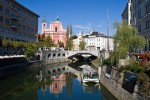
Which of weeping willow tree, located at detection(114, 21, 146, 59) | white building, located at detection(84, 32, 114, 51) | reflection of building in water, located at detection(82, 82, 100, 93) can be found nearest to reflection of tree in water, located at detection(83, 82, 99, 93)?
reflection of building in water, located at detection(82, 82, 100, 93)

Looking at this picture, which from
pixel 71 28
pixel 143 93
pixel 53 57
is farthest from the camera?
pixel 71 28

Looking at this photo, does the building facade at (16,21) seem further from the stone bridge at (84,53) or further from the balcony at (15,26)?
the stone bridge at (84,53)

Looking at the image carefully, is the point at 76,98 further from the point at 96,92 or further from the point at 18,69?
the point at 18,69

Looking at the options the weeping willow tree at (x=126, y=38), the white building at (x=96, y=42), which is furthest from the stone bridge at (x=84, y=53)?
the white building at (x=96, y=42)

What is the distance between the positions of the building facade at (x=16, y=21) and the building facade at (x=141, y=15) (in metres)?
36.6

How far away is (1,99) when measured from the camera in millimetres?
33000

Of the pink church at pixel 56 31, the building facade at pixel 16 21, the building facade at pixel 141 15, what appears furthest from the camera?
the pink church at pixel 56 31

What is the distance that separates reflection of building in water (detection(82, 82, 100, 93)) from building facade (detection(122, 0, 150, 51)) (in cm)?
1652

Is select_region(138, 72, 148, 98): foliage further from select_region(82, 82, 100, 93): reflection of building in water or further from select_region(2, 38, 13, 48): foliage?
select_region(2, 38, 13, 48): foliage

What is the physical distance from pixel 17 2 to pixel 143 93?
72.5 m

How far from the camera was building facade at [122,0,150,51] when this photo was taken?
54531 millimetres

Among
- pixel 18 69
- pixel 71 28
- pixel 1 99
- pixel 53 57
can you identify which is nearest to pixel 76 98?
pixel 1 99

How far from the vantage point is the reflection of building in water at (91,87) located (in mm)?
40178

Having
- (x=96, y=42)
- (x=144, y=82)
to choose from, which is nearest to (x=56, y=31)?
(x=96, y=42)
